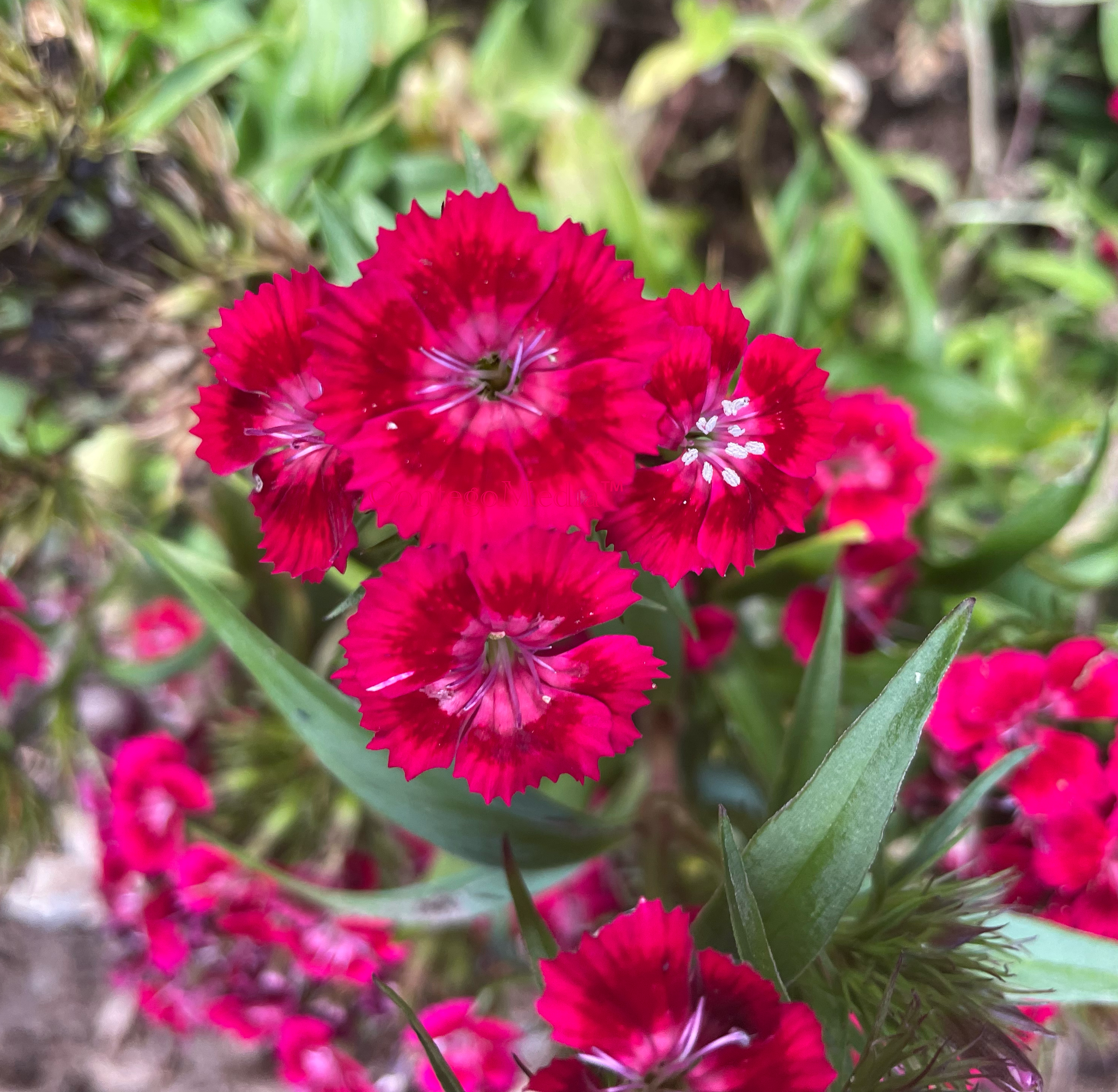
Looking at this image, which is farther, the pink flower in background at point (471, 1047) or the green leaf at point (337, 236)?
the pink flower in background at point (471, 1047)

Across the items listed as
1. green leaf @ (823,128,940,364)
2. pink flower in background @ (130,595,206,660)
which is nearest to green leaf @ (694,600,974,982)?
green leaf @ (823,128,940,364)

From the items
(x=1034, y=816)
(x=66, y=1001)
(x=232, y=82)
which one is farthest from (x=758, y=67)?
(x=66, y=1001)

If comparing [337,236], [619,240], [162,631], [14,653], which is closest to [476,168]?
[337,236]

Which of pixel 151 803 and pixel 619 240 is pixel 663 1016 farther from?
pixel 619 240

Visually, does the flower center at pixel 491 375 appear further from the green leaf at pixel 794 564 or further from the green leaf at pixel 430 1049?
the green leaf at pixel 794 564

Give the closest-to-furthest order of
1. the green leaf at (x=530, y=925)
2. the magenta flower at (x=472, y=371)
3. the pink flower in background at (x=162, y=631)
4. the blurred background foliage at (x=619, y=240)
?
1. the magenta flower at (x=472, y=371)
2. the green leaf at (x=530, y=925)
3. the blurred background foliage at (x=619, y=240)
4. the pink flower in background at (x=162, y=631)

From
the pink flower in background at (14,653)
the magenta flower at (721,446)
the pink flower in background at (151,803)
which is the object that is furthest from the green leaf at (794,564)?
the pink flower in background at (14,653)

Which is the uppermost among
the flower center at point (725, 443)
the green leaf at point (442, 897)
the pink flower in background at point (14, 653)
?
the flower center at point (725, 443)
